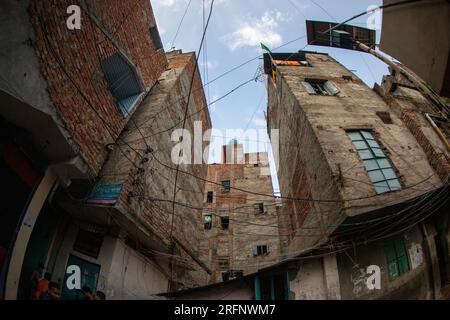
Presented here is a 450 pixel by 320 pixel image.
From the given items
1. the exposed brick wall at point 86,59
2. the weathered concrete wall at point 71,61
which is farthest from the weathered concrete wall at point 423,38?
the exposed brick wall at point 86,59

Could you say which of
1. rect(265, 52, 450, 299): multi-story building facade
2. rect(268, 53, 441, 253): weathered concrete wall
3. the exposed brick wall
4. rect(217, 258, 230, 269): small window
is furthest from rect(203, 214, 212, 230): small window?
the exposed brick wall

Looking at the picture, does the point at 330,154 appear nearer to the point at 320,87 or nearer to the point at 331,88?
the point at 331,88

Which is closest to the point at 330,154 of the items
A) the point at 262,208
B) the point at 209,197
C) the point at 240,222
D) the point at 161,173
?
the point at 161,173

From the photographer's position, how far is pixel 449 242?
261 inches

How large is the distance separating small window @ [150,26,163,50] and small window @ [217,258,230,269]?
14437mm

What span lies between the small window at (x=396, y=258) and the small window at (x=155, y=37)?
12.6 m

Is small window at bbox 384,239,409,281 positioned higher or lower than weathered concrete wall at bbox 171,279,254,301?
higher

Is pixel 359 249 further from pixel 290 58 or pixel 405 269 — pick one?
pixel 290 58

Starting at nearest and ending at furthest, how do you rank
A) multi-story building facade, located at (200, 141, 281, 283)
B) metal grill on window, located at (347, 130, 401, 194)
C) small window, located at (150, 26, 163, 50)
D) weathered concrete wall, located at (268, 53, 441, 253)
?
weathered concrete wall, located at (268, 53, 441, 253)
metal grill on window, located at (347, 130, 401, 194)
small window, located at (150, 26, 163, 50)
multi-story building facade, located at (200, 141, 281, 283)

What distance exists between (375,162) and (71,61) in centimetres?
987

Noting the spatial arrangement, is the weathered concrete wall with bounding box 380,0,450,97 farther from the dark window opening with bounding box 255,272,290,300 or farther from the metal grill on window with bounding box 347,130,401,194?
the dark window opening with bounding box 255,272,290,300

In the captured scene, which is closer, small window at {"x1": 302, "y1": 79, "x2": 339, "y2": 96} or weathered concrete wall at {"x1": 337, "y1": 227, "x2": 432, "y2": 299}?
weathered concrete wall at {"x1": 337, "y1": 227, "x2": 432, "y2": 299}

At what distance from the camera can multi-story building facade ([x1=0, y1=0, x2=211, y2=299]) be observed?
16.8 ft
